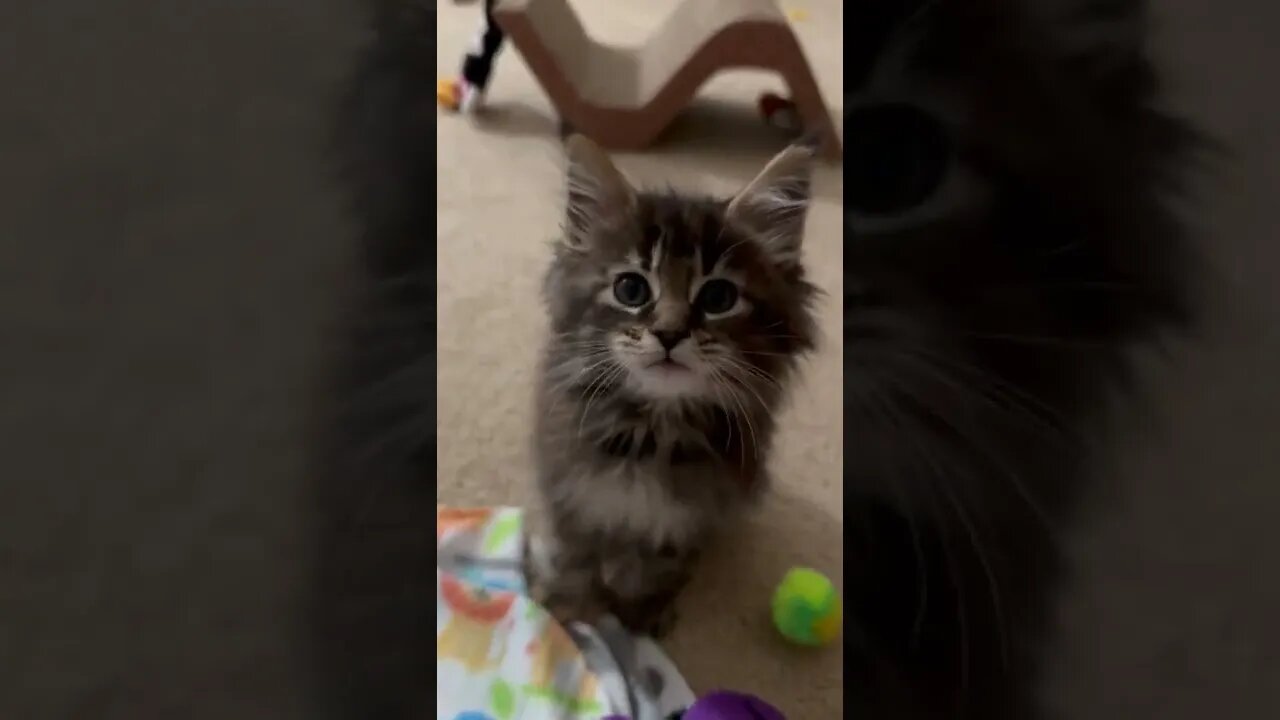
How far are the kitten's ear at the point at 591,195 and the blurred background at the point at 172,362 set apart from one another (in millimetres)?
156

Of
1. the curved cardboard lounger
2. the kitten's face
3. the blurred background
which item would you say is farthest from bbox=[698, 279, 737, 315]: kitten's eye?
the blurred background

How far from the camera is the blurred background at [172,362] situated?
58 cm

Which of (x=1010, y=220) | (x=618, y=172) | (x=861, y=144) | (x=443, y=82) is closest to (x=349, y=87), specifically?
(x=443, y=82)

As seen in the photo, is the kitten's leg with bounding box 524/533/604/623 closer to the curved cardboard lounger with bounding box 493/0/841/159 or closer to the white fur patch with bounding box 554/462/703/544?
the white fur patch with bounding box 554/462/703/544

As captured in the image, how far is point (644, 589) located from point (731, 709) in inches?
3.9

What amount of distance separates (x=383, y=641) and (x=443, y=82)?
0.39 metres

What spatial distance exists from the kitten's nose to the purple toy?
24 cm

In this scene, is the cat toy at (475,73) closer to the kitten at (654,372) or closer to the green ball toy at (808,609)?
the kitten at (654,372)

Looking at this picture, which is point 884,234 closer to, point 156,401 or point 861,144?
point 861,144

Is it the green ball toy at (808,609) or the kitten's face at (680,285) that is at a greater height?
the kitten's face at (680,285)

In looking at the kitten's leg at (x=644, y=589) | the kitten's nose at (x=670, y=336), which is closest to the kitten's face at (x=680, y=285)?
the kitten's nose at (x=670, y=336)

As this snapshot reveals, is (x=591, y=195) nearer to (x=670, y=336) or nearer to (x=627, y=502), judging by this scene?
(x=670, y=336)

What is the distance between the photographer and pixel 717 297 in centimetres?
64

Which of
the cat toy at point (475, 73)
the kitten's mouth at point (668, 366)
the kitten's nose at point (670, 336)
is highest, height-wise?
the cat toy at point (475, 73)
